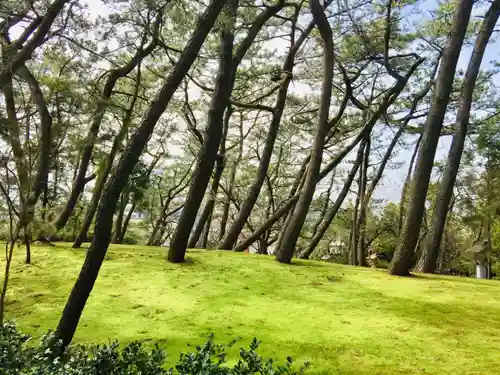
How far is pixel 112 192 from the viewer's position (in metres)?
2.87

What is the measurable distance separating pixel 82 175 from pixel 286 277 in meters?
3.34

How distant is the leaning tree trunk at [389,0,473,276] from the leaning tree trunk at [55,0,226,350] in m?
3.33

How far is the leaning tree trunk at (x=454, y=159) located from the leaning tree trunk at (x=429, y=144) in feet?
3.58

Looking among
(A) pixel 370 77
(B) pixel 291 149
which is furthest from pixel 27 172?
(B) pixel 291 149

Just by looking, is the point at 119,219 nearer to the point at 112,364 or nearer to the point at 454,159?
the point at 454,159

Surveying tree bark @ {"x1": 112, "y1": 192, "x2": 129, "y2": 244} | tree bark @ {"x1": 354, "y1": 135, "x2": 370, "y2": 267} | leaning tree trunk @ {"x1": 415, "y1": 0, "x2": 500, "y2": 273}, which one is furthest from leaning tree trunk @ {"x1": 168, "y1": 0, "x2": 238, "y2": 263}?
tree bark @ {"x1": 354, "y1": 135, "x2": 370, "y2": 267}

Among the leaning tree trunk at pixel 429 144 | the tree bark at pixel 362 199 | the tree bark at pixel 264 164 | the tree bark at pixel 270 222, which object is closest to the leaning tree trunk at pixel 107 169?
the tree bark at pixel 264 164

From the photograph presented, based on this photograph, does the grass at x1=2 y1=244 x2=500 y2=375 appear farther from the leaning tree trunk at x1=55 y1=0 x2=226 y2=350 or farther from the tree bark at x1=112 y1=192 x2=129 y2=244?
the tree bark at x1=112 y1=192 x2=129 y2=244

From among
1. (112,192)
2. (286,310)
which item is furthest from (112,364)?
(286,310)

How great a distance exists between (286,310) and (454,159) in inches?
157

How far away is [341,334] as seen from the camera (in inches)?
125

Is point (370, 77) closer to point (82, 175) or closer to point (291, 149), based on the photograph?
point (291, 149)

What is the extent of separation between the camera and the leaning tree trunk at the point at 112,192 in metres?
2.77

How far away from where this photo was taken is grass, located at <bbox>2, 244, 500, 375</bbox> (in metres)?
2.83
